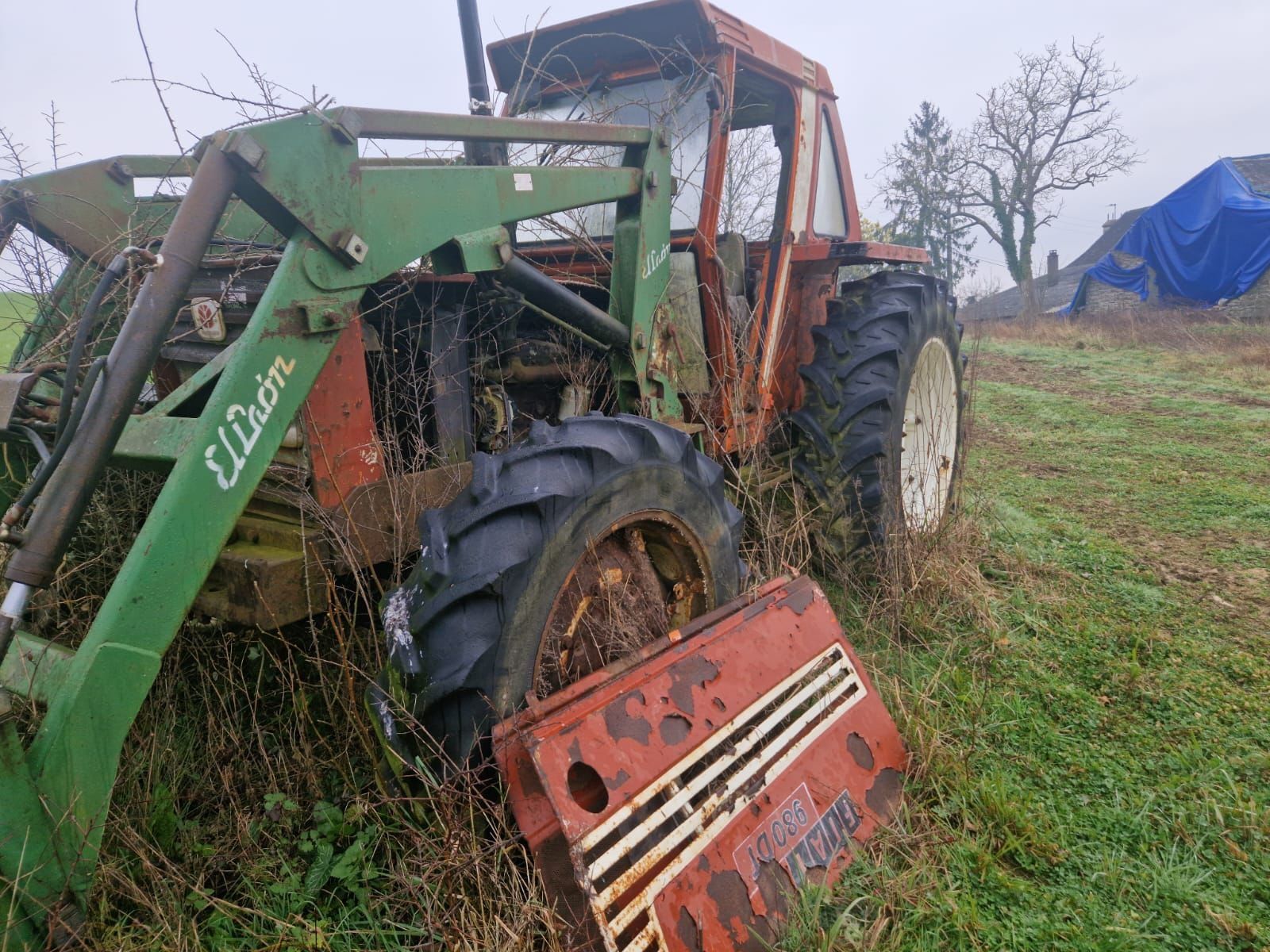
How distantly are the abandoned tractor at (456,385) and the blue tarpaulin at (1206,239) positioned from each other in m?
17.3

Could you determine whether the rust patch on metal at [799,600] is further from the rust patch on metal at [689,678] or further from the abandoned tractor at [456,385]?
the rust patch on metal at [689,678]

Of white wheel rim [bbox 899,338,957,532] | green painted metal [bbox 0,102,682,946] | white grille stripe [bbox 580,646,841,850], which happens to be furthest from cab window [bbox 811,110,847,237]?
white grille stripe [bbox 580,646,841,850]

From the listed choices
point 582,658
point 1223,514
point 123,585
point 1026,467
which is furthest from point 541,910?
point 1026,467

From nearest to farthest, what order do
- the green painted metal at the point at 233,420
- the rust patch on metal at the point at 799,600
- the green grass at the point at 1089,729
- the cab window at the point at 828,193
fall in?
the green painted metal at the point at 233,420, the green grass at the point at 1089,729, the rust patch on metal at the point at 799,600, the cab window at the point at 828,193

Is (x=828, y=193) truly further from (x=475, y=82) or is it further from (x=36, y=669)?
(x=36, y=669)

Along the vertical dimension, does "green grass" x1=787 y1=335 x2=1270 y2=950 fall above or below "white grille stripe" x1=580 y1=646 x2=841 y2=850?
below

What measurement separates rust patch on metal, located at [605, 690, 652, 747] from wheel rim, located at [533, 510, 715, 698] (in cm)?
18

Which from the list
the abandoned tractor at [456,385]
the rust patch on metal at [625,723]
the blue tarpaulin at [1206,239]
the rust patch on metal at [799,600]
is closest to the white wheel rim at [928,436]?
the abandoned tractor at [456,385]

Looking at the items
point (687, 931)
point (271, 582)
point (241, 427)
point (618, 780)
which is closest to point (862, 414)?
point (618, 780)

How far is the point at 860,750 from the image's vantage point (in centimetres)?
230

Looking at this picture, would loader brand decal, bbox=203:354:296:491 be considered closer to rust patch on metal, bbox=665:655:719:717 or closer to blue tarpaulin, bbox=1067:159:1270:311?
rust patch on metal, bbox=665:655:719:717

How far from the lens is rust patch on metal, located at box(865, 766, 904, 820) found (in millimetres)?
2232

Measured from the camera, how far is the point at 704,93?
3.20 meters

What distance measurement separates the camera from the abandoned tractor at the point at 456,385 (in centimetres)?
151
